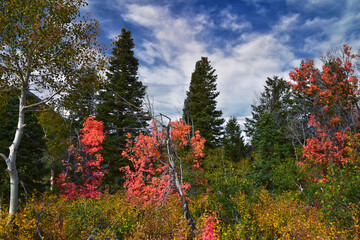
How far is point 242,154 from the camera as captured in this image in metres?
25.5

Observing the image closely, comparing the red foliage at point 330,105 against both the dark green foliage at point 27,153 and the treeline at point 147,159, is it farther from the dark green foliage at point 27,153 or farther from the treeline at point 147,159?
the dark green foliage at point 27,153

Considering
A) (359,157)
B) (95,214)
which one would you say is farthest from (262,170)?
(95,214)

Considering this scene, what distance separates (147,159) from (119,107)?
9616 millimetres

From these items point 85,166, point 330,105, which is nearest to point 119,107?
point 85,166

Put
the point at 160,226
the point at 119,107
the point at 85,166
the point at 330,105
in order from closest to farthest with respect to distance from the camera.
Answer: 1. the point at 160,226
2. the point at 330,105
3. the point at 85,166
4. the point at 119,107

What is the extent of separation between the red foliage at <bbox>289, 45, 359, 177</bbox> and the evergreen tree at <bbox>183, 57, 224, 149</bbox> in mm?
11193

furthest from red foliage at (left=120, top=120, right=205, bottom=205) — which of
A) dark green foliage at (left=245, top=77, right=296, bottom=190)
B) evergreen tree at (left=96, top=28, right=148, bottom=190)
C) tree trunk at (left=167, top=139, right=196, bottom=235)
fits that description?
dark green foliage at (left=245, top=77, right=296, bottom=190)

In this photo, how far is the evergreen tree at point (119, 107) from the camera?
18.9 m

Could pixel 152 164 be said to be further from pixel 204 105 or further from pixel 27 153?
pixel 204 105

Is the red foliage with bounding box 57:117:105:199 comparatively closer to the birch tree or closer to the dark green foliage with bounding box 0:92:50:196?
the dark green foliage with bounding box 0:92:50:196

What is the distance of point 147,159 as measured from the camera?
1384cm

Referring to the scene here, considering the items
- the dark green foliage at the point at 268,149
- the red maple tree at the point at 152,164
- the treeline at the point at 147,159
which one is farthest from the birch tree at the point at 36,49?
the dark green foliage at the point at 268,149

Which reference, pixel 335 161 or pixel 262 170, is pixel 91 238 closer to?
pixel 335 161

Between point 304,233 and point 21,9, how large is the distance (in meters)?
11.8
